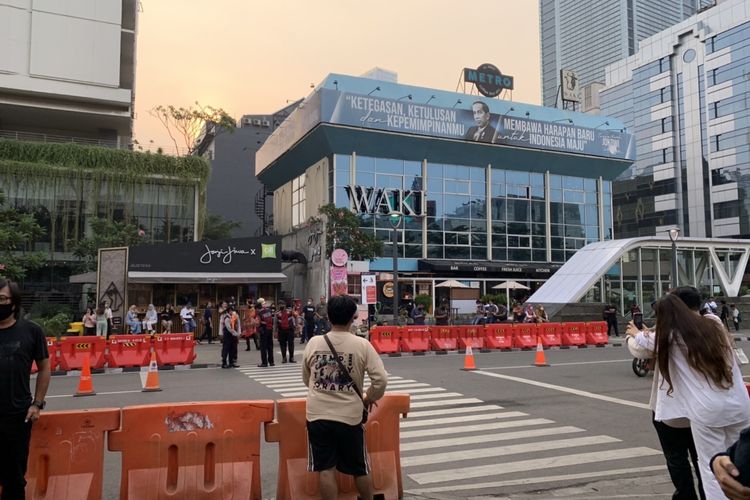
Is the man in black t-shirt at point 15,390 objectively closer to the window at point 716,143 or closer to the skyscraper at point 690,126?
the skyscraper at point 690,126

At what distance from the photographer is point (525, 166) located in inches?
1702

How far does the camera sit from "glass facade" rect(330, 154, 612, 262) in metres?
38.1

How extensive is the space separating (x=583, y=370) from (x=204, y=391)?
Result: 9.21m

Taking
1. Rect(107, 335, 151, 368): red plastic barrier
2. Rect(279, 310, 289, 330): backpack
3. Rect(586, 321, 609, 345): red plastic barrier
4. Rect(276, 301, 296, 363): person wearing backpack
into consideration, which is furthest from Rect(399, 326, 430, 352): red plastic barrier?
Rect(107, 335, 151, 368): red plastic barrier

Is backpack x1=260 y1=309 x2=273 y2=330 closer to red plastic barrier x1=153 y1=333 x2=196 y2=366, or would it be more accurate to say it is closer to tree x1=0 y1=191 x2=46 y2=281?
red plastic barrier x1=153 y1=333 x2=196 y2=366

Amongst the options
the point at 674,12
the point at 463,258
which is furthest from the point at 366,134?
the point at 674,12

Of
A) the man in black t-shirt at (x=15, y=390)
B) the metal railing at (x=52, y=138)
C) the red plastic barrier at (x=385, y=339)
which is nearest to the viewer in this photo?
the man in black t-shirt at (x=15, y=390)

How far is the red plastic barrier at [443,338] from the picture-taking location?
19.8m

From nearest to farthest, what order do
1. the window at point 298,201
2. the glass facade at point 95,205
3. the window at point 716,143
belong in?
the glass facade at point 95,205 < the window at point 298,201 < the window at point 716,143

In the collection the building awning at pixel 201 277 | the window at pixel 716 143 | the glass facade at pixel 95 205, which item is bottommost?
the building awning at pixel 201 277

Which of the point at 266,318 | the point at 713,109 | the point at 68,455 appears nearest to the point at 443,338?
the point at 266,318

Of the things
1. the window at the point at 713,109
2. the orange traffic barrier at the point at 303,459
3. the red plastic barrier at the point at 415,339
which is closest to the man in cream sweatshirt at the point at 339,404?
the orange traffic barrier at the point at 303,459

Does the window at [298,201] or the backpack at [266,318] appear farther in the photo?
the window at [298,201]

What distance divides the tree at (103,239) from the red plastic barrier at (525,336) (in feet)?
72.9
